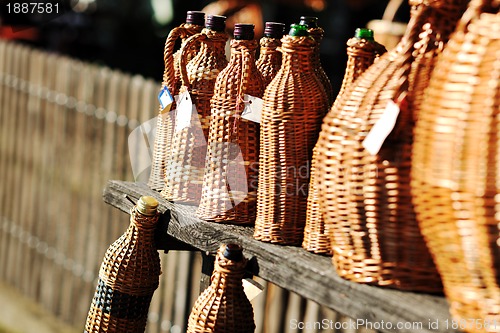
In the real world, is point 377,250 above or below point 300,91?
below

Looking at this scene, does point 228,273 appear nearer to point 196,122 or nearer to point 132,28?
point 196,122

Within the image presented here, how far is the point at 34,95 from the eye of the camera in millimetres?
5223

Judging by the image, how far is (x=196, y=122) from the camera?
2.01 meters

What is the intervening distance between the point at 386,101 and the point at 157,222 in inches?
31.2

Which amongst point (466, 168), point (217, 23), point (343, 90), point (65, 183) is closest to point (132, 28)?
point (65, 183)

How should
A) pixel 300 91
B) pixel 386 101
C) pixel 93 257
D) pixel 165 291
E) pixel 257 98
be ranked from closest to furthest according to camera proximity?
pixel 386 101 → pixel 300 91 → pixel 257 98 → pixel 165 291 → pixel 93 257

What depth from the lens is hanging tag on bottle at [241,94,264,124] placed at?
1843 mm

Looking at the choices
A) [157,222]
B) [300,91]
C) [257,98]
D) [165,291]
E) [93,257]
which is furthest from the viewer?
[93,257]

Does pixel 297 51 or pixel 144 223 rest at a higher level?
pixel 297 51

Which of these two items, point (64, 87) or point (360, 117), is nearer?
point (360, 117)

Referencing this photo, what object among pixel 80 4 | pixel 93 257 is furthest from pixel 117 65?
pixel 93 257

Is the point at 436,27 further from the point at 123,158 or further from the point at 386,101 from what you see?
the point at 123,158

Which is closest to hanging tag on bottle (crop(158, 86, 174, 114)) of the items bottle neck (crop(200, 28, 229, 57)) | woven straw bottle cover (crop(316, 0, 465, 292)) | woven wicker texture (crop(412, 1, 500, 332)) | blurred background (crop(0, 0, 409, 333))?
bottle neck (crop(200, 28, 229, 57))

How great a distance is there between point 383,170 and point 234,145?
545mm
